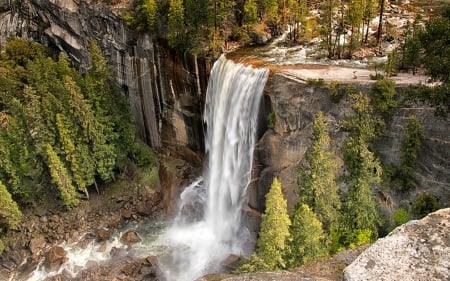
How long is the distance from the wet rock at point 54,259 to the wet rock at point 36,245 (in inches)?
57.8

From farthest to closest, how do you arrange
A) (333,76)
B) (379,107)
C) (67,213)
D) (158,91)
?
(158,91)
(67,213)
(333,76)
(379,107)

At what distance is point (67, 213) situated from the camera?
40.3 metres

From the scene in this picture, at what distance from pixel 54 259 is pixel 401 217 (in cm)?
2871

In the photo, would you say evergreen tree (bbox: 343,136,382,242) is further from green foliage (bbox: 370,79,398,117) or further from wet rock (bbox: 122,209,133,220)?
wet rock (bbox: 122,209,133,220)

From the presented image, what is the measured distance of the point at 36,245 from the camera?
37.7m

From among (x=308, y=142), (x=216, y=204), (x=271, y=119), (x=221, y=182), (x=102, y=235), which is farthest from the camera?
(x=102, y=235)

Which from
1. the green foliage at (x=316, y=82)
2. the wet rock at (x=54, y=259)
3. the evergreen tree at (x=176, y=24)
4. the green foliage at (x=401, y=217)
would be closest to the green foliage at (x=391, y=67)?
the green foliage at (x=316, y=82)

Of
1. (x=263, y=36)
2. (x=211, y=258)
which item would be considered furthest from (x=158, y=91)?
(x=211, y=258)

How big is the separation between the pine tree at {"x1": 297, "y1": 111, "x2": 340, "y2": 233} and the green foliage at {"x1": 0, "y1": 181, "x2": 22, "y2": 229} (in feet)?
90.9

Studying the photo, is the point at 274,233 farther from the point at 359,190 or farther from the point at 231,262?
the point at 231,262

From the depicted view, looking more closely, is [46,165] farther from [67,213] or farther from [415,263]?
[415,263]

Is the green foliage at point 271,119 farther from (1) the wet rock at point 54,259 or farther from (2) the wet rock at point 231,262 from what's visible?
(1) the wet rock at point 54,259

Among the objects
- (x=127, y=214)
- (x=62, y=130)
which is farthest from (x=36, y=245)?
(x=62, y=130)

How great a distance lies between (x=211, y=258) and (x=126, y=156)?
15.9 m
